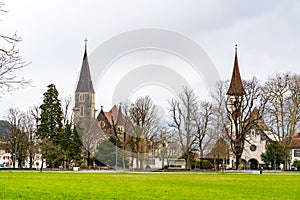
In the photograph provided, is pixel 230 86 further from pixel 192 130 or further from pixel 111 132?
pixel 111 132

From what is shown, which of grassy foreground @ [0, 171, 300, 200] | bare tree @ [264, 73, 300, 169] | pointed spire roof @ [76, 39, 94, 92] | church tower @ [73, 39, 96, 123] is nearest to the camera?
grassy foreground @ [0, 171, 300, 200]

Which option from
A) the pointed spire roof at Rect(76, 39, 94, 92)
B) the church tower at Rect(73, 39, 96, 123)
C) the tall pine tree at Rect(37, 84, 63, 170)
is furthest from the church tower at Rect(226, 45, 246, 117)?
the church tower at Rect(73, 39, 96, 123)

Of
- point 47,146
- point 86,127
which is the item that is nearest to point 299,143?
point 86,127

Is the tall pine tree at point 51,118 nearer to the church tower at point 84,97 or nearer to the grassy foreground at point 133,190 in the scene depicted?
the church tower at point 84,97

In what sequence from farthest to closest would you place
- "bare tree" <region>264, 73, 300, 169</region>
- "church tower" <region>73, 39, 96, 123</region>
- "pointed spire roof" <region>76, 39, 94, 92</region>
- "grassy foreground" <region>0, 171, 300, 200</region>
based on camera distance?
"church tower" <region>73, 39, 96, 123</region>, "pointed spire roof" <region>76, 39, 94, 92</region>, "bare tree" <region>264, 73, 300, 169</region>, "grassy foreground" <region>0, 171, 300, 200</region>

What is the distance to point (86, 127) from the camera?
7856cm

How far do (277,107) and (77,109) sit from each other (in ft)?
183

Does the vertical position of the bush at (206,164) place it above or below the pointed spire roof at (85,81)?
below

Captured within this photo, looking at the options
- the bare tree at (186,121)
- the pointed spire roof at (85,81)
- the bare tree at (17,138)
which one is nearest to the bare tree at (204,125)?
the bare tree at (186,121)

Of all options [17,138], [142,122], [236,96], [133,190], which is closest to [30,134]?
[17,138]

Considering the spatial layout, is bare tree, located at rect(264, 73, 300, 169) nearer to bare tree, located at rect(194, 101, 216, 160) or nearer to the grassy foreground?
bare tree, located at rect(194, 101, 216, 160)

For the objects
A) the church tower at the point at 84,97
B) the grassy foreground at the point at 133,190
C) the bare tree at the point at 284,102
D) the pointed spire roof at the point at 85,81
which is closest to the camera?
the grassy foreground at the point at 133,190

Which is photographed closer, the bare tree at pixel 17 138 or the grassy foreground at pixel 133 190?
the grassy foreground at pixel 133 190

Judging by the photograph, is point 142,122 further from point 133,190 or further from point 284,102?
point 133,190
